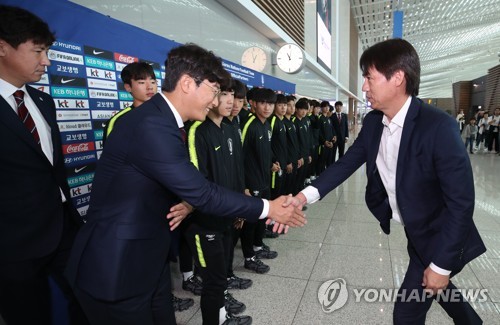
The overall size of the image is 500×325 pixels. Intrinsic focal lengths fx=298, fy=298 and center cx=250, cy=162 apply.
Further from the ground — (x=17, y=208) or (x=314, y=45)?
(x=314, y=45)

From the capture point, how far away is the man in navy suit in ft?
3.90

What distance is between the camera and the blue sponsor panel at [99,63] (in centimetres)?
231

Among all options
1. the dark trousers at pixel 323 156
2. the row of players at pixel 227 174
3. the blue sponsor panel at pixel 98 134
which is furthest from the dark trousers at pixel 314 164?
the blue sponsor panel at pixel 98 134

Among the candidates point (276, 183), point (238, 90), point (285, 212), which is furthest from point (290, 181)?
point (285, 212)

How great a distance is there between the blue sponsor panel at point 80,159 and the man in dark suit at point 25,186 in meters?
0.67

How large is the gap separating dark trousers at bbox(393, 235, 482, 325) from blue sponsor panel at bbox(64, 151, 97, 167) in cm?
230

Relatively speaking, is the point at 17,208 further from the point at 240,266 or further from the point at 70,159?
the point at 240,266

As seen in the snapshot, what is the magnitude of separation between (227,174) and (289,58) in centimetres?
604

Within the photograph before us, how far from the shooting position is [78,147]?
2283mm

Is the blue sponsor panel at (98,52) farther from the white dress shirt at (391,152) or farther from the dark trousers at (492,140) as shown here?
the dark trousers at (492,140)

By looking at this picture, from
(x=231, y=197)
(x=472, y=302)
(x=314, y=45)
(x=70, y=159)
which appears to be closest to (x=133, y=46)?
(x=70, y=159)

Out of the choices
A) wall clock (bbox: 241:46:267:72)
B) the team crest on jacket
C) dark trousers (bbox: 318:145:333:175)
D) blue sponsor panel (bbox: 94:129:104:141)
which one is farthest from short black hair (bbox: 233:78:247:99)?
dark trousers (bbox: 318:145:333:175)

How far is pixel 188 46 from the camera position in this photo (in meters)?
1.31

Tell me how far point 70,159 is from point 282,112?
2.86m
